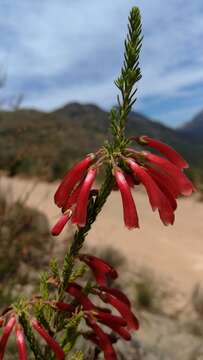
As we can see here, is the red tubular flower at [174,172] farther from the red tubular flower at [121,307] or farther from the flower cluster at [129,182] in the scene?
the red tubular flower at [121,307]

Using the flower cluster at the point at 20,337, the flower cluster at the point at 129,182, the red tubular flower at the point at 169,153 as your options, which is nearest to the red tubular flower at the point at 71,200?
the flower cluster at the point at 129,182

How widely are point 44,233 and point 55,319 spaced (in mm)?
9628

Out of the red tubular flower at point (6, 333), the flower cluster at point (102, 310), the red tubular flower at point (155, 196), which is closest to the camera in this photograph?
the red tubular flower at point (155, 196)

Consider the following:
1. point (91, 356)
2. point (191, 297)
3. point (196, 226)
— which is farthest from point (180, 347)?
point (196, 226)

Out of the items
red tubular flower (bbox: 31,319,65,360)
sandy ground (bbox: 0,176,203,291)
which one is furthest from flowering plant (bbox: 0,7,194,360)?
sandy ground (bbox: 0,176,203,291)

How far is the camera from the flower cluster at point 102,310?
1.97 meters

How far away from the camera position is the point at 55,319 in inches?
80.0

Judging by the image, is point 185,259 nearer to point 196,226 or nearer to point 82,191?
point 196,226

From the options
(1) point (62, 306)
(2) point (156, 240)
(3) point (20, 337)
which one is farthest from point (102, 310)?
(2) point (156, 240)

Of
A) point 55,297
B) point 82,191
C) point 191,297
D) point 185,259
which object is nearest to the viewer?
point 82,191

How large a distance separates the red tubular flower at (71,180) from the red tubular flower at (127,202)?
A: 0.08 metres

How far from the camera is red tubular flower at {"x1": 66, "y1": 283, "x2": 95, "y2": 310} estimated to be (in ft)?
6.54

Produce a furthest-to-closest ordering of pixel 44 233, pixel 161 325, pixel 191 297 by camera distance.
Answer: pixel 44 233 < pixel 191 297 < pixel 161 325

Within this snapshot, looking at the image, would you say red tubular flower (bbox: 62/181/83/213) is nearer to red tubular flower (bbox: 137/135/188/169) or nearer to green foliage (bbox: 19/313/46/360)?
red tubular flower (bbox: 137/135/188/169)
